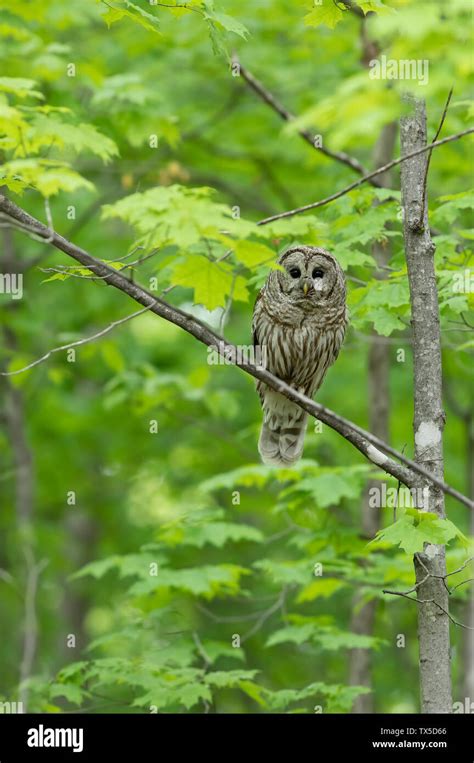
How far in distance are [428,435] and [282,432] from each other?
2.79 meters

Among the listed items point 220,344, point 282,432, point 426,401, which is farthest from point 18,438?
point 220,344

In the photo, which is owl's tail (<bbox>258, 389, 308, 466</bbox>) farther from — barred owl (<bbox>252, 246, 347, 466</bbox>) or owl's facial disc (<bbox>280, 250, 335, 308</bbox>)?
owl's facial disc (<bbox>280, 250, 335, 308</bbox>)

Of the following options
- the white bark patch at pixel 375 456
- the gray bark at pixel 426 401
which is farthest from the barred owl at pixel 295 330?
the white bark patch at pixel 375 456

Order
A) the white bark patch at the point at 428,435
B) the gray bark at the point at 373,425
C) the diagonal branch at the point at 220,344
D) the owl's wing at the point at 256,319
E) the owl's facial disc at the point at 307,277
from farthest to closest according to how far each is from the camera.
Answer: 1. the gray bark at the point at 373,425
2. the owl's wing at the point at 256,319
3. the owl's facial disc at the point at 307,277
4. the white bark patch at the point at 428,435
5. the diagonal branch at the point at 220,344

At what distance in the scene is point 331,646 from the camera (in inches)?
282

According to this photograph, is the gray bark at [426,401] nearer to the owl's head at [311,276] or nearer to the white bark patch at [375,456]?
the white bark patch at [375,456]

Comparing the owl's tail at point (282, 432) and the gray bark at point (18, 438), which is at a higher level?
the gray bark at point (18, 438)

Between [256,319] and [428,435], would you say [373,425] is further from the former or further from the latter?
[428,435]

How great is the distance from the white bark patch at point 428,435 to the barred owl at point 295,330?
204cm

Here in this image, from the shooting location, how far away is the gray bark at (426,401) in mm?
4832

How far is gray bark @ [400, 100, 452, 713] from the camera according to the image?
4.83 metres

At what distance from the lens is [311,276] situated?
22.7 feet

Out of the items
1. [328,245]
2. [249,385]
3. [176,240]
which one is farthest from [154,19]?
[249,385]
